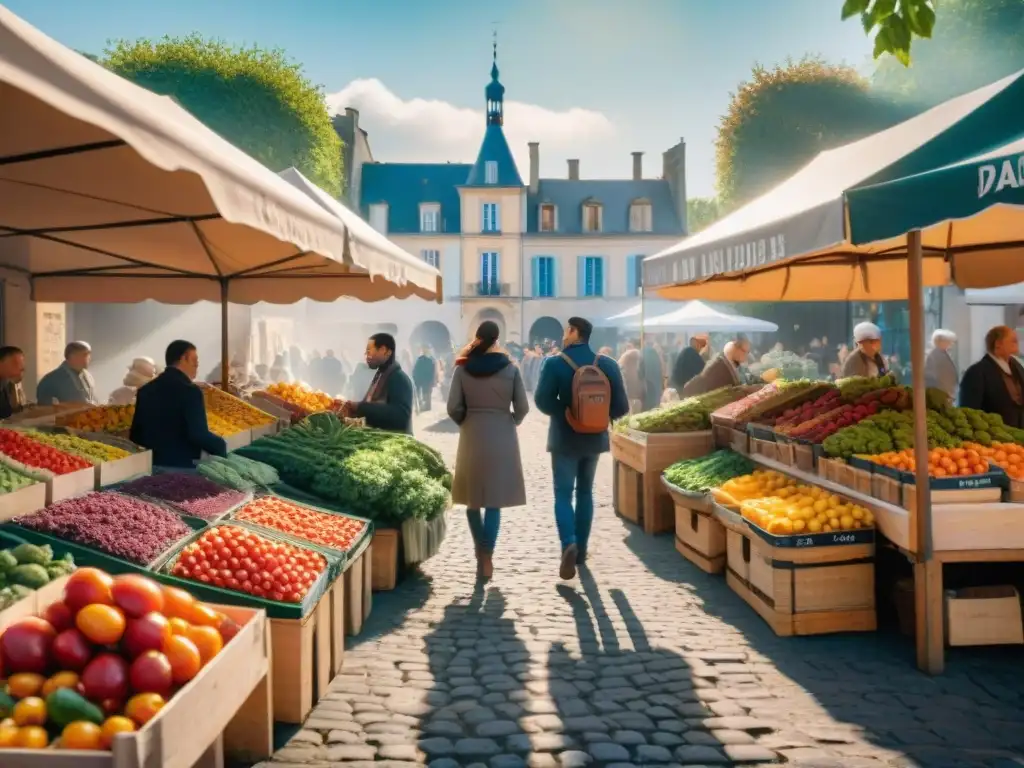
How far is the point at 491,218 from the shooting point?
1849 inches

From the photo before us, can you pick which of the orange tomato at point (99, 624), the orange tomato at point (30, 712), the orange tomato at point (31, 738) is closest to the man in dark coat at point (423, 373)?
the orange tomato at point (99, 624)

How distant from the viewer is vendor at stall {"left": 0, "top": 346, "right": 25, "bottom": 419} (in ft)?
27.8

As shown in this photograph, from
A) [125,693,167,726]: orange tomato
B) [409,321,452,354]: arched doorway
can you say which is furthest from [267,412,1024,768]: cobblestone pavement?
[409,321,452,354]: arched doorway

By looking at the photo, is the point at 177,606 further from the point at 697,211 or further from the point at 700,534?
the point at 697,211

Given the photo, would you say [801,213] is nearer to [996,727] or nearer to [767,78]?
[996,727]

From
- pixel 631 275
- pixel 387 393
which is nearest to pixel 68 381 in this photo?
pixel 387 393

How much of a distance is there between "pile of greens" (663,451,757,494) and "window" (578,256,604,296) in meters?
40.1

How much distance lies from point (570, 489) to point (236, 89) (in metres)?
20.2

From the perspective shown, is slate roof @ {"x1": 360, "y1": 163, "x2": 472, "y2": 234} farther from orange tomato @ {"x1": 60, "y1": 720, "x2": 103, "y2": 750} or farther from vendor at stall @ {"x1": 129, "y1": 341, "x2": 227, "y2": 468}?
orange tomato @ {"x1": 60, "y1": 720, "x2": 103, "y2": 750}

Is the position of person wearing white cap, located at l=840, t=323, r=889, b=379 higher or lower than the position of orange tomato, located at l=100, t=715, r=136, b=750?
higher

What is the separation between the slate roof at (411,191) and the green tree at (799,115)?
70.8ft

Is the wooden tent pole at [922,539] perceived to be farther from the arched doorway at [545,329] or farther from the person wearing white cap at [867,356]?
the arched doorway at [545,329]

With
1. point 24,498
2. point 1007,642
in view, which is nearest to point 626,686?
point 1007,642

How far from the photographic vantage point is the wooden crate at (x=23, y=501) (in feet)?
14.1
